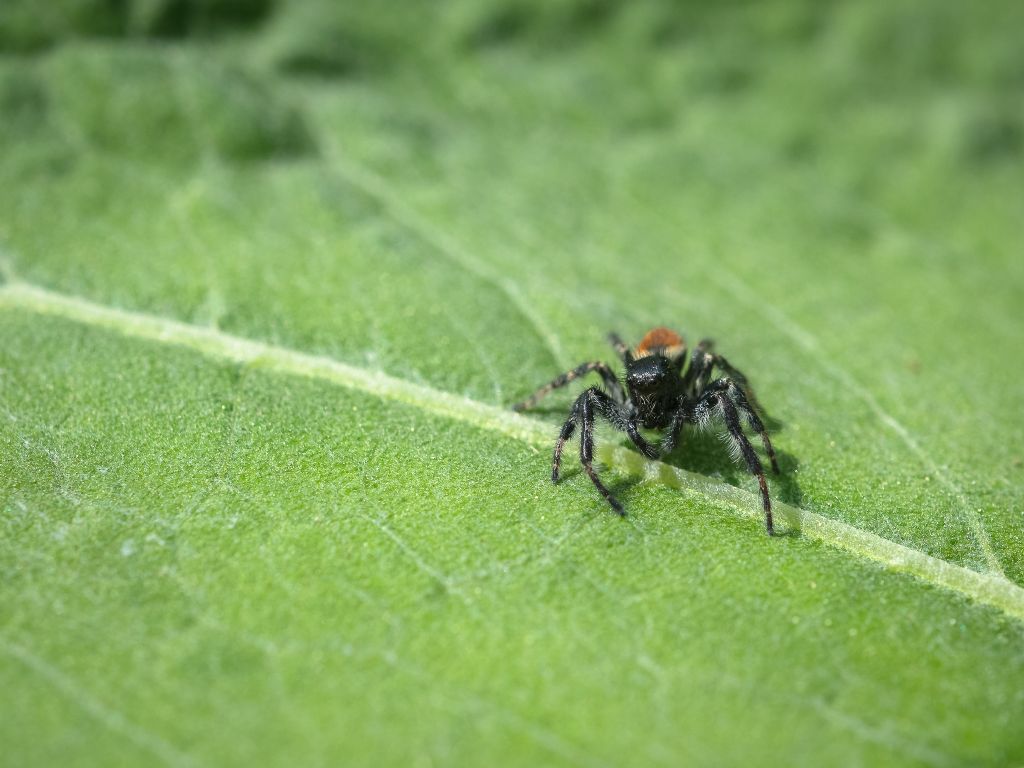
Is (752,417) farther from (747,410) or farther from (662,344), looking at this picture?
(662,344)

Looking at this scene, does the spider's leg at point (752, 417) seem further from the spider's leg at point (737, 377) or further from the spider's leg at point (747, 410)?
the spider's leg at point (737, 377)

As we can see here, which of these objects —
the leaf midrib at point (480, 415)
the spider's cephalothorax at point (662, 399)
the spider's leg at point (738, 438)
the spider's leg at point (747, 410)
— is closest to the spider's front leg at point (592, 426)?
the spider's cephalothorax at point (662, 399)

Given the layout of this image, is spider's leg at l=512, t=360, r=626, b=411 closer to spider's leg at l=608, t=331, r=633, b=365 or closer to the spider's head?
the spider's head

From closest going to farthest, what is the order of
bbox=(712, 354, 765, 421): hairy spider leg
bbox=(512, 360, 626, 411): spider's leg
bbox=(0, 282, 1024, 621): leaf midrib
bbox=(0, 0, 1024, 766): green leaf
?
1. bbox=(0, 0, 1024, 766): green leaf
2. bbox=(0, 282, 1024, 621): leaf midrib
3. bbox=(512, 360, 626, 411): spider's leg
4. bbox=(712, 354, 765, 421): hairy spider leg

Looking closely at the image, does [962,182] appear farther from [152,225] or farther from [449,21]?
[152,225]

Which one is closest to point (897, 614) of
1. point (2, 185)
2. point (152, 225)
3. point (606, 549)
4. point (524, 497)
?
point (606, 549)

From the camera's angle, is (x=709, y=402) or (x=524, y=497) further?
(x=709, y=402)

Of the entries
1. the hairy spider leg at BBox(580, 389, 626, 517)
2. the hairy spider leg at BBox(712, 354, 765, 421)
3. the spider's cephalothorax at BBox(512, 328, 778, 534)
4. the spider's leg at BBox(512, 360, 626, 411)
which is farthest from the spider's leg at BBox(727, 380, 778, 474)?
the hairy spider leg at BBox(580, 389, 626, 517)
